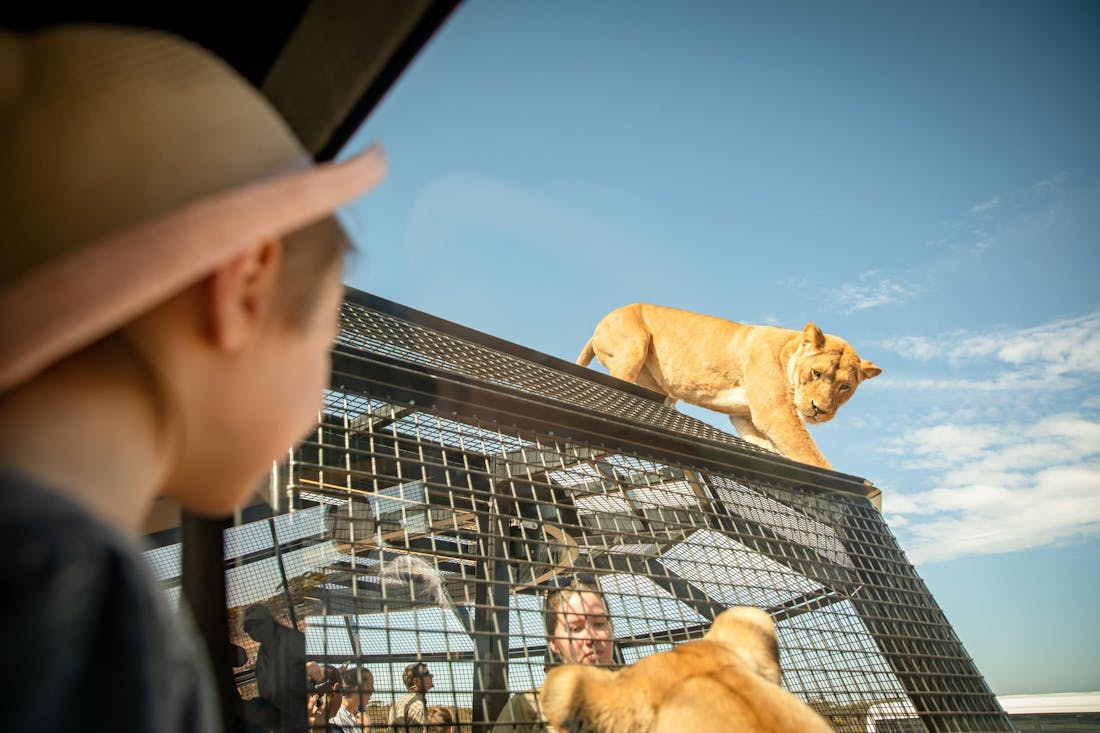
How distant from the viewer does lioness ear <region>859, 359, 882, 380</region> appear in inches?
178

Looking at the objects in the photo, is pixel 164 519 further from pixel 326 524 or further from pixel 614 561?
pixel 614 561

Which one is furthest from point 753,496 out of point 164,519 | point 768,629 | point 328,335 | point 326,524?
point 328,335

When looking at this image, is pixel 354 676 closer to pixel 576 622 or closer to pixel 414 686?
pixel 414 686

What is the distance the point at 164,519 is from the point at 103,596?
132cm

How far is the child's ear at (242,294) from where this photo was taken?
308 mm

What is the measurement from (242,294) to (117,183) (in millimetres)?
68

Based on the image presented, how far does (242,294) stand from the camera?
32 centimetres

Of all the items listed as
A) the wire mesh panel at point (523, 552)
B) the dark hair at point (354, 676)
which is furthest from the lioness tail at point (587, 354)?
the dark hair at point (354, 676)

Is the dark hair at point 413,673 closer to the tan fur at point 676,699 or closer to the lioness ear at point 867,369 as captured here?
the tan fur at point 676,699

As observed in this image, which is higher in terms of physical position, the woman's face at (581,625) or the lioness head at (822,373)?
the lioness head at (822,373)

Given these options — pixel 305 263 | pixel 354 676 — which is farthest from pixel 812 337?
pixel 305 263

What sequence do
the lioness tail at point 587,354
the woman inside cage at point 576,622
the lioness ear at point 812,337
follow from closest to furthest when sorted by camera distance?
the woman inside cage at point 576,622
the lioness ear at point 812,337
the lioness tail at point 587,354

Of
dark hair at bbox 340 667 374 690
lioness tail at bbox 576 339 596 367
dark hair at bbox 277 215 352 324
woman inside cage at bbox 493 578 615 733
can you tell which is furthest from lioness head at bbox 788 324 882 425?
dark hair at bbox 277 215 352 324

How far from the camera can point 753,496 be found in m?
1.68
